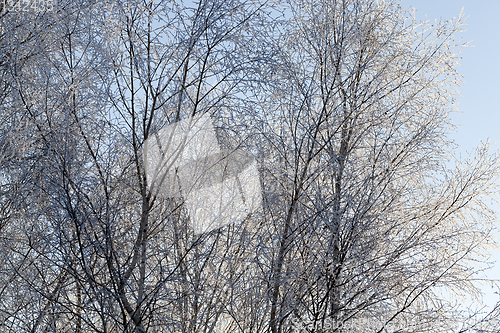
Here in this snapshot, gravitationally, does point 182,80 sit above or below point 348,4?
below

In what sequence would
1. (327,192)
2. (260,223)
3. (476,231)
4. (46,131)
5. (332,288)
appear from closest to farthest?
(332,288) < (46,131) < (327,192) < (260,223) < (476,231)

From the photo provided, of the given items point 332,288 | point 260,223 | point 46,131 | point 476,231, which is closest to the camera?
point 332,288

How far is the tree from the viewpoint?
3.68 metres

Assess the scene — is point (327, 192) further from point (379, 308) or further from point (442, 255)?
point (442, 255)

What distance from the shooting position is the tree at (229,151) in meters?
3.68

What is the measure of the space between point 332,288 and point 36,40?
12.2 ft

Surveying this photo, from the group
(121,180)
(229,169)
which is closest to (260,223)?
(229,169)

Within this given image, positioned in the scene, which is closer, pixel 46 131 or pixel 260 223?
pixel 46 131

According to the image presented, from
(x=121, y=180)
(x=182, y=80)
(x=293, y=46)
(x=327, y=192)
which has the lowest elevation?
(x=121, y=180)

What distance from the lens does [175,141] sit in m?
3.94

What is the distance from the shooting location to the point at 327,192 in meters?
4.36

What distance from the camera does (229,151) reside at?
167 inches

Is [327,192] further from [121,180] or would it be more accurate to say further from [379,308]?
[121,180]

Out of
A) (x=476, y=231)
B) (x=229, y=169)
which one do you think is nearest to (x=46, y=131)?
(x=229, y=169)
